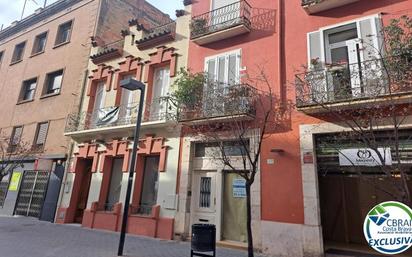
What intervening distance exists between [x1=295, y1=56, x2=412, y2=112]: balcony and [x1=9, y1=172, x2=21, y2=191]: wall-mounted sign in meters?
15.4

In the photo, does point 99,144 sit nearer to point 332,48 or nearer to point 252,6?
point 252,6

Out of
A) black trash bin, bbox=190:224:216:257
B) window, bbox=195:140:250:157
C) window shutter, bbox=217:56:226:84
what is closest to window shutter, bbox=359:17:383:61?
window, bbox=195:140:250:157

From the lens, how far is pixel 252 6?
11117 mm

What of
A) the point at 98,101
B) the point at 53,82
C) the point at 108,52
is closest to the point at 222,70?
the point at 108,52

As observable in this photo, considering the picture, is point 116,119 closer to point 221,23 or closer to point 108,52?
point 108,52

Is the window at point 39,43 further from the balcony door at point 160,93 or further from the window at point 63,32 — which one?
the balcony door at point 160,93

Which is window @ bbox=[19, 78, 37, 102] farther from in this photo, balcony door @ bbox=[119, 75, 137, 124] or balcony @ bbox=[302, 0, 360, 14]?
balcony @ bbox=[302, 0, 360, 14]

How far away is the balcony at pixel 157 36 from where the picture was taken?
1282 centimetres

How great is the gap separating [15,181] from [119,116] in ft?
26.6

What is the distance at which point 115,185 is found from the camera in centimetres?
1279

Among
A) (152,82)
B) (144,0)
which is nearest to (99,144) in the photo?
(152,82)

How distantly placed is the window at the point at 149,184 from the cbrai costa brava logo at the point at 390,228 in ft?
28.9

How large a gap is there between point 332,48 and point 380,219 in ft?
22.6

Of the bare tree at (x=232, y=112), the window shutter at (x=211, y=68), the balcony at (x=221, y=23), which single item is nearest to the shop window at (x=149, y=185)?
the bare tree at (x=232, y=112)
